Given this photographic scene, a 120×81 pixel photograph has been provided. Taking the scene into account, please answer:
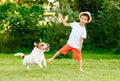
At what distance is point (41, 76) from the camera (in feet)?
30.4

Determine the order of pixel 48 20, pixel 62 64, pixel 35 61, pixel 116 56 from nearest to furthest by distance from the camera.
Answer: pixel 35 61 < pixel 62 64 < pixel 116 56 < pixel 48 20

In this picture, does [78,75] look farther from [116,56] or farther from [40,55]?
[116,56]

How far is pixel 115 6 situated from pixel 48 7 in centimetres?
343

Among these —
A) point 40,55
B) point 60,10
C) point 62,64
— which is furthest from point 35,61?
point 60,10

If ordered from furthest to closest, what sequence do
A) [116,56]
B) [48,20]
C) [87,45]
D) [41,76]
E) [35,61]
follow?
[87,45]
[48,20]
[116,56]
[35,61]
[41,76]

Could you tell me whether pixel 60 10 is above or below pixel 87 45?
above

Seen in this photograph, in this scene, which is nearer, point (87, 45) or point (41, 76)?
point (41, 76)

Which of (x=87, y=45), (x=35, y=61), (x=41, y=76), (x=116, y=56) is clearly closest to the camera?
(x=41, y=76)

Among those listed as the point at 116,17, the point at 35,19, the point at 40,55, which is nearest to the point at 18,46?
the point at 35,19

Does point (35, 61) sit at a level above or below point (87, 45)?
above

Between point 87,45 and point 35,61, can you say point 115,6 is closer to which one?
point 87,45

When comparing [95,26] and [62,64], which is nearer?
[62,64]

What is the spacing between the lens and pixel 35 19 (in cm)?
1717

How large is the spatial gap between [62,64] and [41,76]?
9.77 feet
